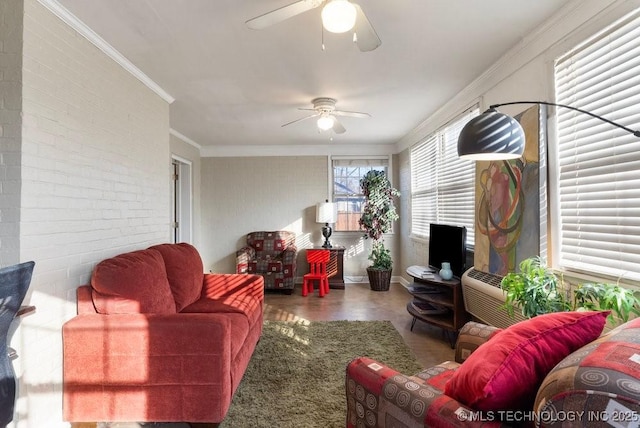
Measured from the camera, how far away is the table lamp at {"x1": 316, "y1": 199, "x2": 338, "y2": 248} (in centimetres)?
535

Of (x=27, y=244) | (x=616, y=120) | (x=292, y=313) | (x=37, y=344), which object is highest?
(x=616, y=120)

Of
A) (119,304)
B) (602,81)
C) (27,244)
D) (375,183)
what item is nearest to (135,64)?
(27,244)

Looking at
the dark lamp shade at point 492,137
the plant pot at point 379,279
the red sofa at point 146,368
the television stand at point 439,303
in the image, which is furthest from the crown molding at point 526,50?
the red sofa at point 146,368

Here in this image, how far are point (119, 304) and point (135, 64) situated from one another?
1966mm

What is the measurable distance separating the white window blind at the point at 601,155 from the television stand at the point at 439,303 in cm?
116

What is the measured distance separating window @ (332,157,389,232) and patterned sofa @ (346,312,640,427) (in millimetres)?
4473

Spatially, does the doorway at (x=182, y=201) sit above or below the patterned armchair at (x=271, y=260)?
A: above

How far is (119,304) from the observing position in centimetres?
192

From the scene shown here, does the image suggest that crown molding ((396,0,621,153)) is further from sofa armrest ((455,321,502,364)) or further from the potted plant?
sofa armrest ((455,321,502,364))

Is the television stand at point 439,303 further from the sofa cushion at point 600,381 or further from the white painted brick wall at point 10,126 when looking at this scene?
the white painted brick wall at point 10,126

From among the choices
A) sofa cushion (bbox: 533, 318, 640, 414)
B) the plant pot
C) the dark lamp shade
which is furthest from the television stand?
sofa cushion (bbox: 533, 318, 640, 414)

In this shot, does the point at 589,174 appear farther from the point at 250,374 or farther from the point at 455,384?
the point at 250,374

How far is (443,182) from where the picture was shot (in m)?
3.94

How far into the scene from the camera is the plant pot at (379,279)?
16.7ft
